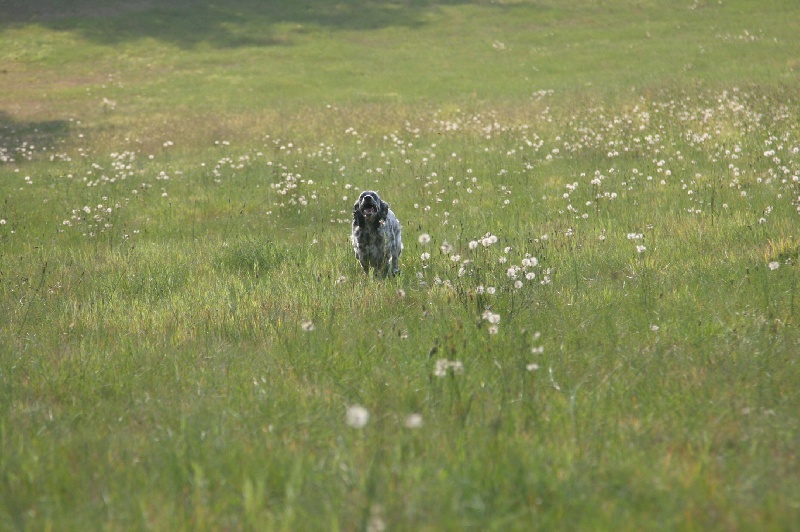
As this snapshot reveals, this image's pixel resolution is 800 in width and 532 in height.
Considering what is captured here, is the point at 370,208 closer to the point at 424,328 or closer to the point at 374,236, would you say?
the point at 374,236

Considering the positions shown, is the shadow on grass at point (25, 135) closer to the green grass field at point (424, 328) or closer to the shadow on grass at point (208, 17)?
the green grass field at point (424, 328)

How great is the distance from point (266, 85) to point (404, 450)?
1307 inches

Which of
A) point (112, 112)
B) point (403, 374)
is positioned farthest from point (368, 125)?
point (403, 374)

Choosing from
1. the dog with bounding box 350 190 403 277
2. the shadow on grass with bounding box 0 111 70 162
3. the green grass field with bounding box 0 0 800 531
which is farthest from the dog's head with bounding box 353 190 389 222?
the shadow on grass with bounding box 0 111 70 162

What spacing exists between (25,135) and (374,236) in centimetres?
2138

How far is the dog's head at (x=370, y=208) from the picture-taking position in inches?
322

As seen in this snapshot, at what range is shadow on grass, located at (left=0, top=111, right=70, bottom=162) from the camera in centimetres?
2152

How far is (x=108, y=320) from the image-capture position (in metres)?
6.92

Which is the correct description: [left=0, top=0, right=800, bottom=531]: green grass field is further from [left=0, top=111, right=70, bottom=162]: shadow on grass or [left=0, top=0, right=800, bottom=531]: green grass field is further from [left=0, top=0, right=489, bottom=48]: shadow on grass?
[left=0, top=0, right=489, bottom=48]: shadow on grass

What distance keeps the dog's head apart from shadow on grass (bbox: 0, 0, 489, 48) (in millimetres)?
40334

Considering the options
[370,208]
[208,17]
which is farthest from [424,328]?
[208,17]

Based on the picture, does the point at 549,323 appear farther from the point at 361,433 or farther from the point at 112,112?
the point at 112,112

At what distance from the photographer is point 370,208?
324 inches

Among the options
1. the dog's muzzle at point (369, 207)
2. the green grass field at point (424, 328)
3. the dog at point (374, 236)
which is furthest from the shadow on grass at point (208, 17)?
the dog's muzzle at point (369, 207)
